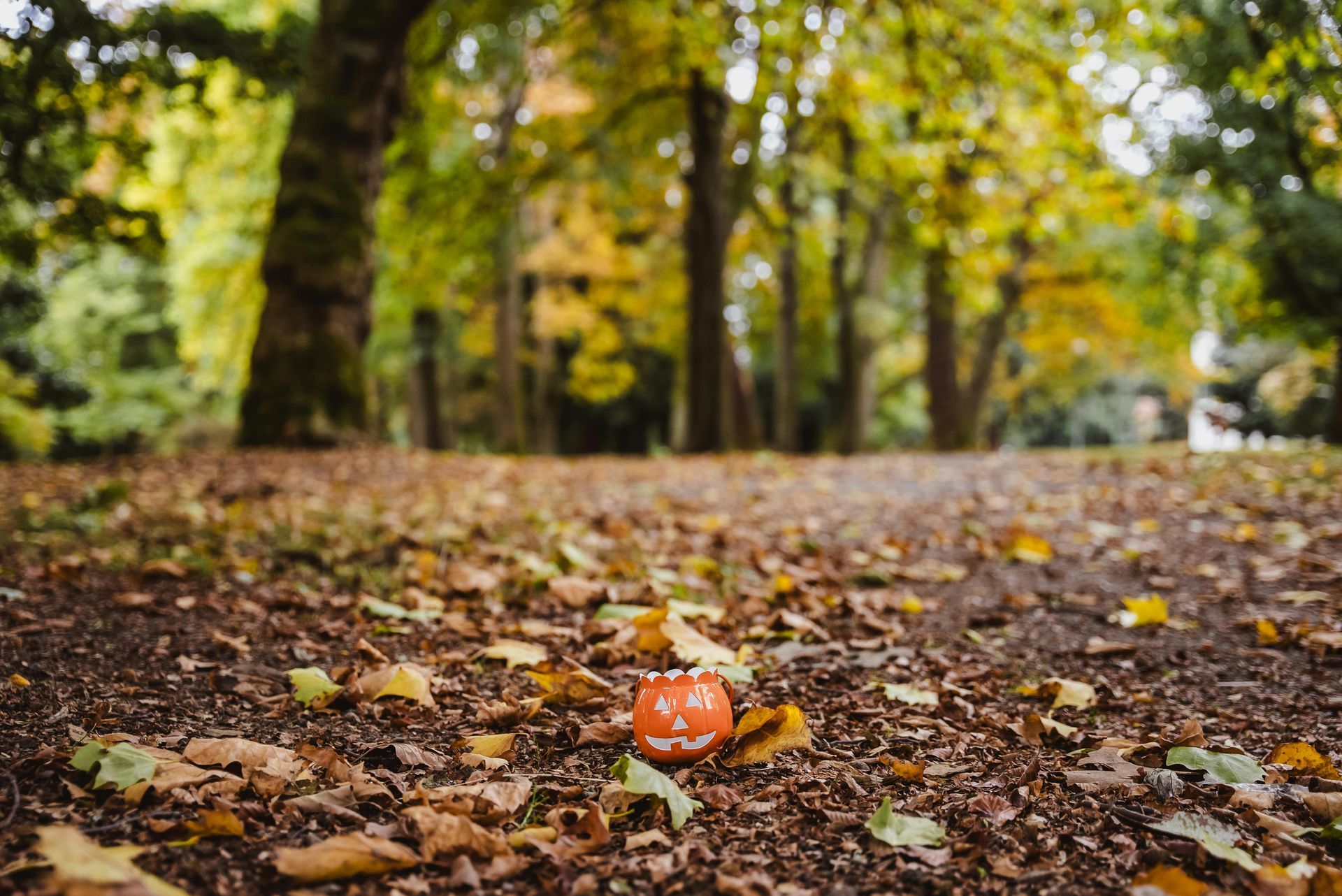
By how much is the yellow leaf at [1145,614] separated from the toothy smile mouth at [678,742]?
1.94 metres

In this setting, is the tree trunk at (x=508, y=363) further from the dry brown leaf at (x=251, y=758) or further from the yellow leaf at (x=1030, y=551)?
the dry brown leaf at (x=251, y=758)

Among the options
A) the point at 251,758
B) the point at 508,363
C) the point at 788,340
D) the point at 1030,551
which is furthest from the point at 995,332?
the point at 251,758

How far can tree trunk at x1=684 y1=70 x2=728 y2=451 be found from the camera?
10555 millimetres

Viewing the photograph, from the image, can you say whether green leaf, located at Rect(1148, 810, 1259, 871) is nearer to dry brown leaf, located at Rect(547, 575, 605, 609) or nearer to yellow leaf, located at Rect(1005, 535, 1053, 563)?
dry brown leaf, located at Rect(547, 575, 605, 609)

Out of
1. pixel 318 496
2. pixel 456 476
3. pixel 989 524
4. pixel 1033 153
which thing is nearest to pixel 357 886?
pixel 318 496

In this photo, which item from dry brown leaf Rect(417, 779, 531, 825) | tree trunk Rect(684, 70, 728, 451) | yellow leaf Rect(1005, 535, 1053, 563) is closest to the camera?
dry brown leaf Rect(417, 779, 531, 825)

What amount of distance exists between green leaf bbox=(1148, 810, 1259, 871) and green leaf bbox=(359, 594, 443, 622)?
7.25 ft

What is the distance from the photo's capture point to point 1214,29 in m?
5.25

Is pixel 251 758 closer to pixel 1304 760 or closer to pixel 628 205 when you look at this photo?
pixel 1304 760

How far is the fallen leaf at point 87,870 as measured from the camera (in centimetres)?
115

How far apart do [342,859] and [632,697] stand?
1.04 metres

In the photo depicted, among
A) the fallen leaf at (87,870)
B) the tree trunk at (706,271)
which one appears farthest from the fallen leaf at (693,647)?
the tree trunk at (706,271)

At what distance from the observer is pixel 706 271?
10664mm

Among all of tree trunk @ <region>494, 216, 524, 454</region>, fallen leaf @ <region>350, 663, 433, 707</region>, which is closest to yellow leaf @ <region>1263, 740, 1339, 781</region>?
fallen leaf @ <region>350, 663, 433, 707</region>
